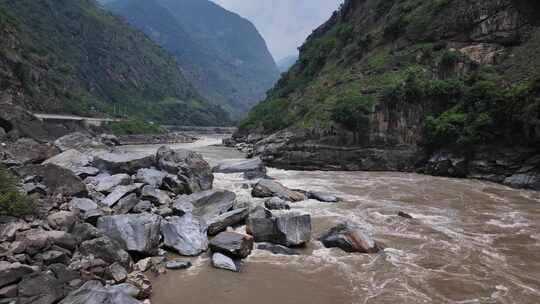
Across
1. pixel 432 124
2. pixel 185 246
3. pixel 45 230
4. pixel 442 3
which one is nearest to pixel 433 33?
pixel 442 3

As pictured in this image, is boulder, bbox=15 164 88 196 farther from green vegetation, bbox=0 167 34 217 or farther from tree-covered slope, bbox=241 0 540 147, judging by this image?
tree-covered slope, bbox=241 0 540 147

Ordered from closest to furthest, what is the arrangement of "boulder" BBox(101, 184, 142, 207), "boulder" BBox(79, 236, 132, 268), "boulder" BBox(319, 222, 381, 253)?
"boulder" BBox(79, 236, 132, 268) < "boulder" BBox(319, 222, 381, 253) < "boulder" BBox(101, 184, 142, 207)

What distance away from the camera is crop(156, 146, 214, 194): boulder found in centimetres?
2234

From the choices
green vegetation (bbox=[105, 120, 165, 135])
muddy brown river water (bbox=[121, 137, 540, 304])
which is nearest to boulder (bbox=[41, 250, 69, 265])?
muddy brown river water (bbox=[121, 137, 540, 304])

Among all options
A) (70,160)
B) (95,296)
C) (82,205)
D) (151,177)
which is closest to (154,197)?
(151,177)

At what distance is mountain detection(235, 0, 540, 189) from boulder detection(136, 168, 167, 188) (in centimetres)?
2268

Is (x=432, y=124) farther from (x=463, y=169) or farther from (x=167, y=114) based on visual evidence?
(x=167, y=114)

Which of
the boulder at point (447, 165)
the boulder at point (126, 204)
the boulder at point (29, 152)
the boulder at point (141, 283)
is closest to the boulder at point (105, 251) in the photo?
the boulder at point (141, 283)

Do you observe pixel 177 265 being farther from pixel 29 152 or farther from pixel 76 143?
pixel 76 143

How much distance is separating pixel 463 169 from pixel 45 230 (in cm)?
3506

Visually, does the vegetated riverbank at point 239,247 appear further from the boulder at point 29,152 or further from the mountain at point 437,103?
the mountain at point 437,103

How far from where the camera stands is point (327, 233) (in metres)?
14.8

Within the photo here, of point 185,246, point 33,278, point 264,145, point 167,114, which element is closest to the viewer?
point 33,278

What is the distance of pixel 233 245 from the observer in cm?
1259
